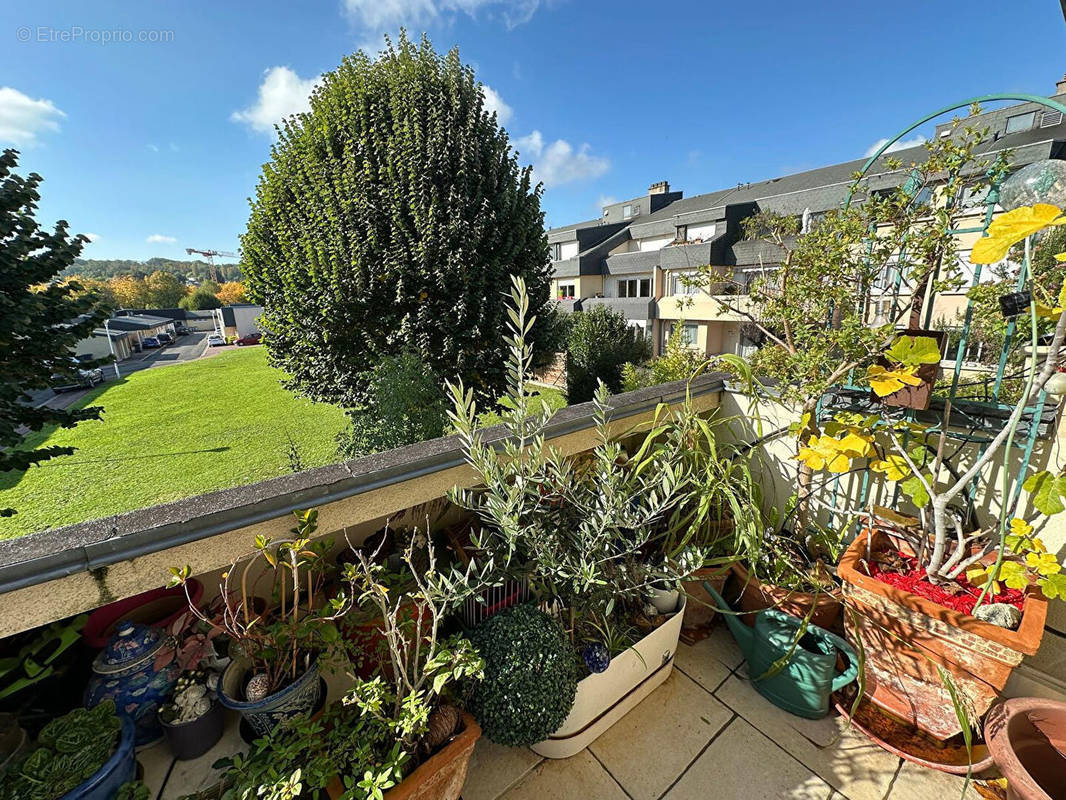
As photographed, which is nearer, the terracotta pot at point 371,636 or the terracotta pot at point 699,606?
the terracotta pot at point 371,636

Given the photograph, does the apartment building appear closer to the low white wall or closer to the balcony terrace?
the low white wall

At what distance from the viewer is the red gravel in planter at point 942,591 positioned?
1513mm

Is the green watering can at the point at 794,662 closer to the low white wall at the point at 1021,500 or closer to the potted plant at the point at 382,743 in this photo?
the low white wall at the point at 1021,500

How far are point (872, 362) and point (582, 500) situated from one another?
4.72ft

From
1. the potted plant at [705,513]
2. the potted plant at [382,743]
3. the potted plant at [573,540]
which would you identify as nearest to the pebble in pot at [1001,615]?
the potted plant at [705,513]

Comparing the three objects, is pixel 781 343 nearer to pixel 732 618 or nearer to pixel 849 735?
pixel 732 618

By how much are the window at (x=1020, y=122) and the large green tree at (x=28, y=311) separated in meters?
31.4

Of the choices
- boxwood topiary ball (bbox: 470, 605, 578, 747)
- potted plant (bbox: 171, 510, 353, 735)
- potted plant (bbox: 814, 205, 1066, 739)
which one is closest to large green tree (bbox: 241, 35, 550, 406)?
potted plant (bbox: 171, 510, 353, 735)

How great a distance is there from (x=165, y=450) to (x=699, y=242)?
21623mm

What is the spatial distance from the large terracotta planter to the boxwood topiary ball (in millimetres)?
1201

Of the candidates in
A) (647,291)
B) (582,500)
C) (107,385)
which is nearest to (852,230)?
(582,500)

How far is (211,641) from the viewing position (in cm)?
150

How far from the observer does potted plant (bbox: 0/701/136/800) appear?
1.03m

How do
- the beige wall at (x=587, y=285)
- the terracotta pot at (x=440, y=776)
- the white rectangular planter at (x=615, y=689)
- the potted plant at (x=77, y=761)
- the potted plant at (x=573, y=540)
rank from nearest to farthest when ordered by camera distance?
the potted plant at (x=77, y=761) < the terracotta pot at (x=440, y=776) < the potted plant at (x=573, y=540) < the white rectangular planter at (x=615, y=689) < the beige wall at (x=587, y=285)
